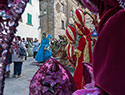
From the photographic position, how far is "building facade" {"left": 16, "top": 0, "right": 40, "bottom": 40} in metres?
12.6

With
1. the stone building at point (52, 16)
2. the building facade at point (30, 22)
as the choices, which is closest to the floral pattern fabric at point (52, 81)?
the building facade at point (30, 22)

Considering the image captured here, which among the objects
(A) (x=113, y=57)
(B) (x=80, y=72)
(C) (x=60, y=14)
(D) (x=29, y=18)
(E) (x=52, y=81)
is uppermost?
(C) (x=60, y=14)

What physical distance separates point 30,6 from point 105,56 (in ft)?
46.9

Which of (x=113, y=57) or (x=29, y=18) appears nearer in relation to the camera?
(x=113, y=57)

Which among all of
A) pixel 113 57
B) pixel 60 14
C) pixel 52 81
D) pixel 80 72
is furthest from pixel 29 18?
pixel 113 57

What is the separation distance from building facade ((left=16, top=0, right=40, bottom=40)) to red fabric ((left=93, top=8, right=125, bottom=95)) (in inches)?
477

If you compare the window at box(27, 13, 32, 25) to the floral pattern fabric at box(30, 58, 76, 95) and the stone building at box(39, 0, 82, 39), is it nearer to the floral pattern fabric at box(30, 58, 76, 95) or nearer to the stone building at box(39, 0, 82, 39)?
the stone building at box(39, 0, 82, 39)

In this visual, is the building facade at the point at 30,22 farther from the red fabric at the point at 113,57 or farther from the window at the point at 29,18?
the red fabric at the point at 113,57

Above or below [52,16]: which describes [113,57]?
below

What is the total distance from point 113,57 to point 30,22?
45.9 ft

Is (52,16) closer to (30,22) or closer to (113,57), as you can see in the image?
(30,22)

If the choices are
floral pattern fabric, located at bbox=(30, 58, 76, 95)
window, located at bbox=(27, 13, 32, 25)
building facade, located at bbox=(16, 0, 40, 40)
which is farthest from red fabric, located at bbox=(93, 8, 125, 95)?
window, located at bbox=(27, 13, 32, 25)

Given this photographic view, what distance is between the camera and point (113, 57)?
613mm

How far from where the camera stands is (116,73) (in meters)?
0.61
